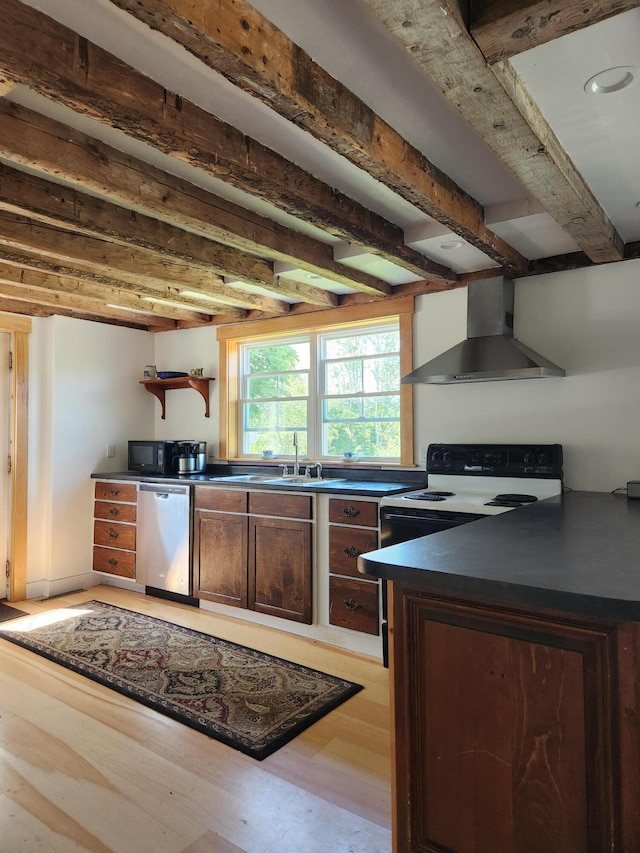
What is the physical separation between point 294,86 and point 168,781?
234 cm

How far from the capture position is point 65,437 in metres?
4.52

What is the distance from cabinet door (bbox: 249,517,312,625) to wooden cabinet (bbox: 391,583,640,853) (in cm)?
208

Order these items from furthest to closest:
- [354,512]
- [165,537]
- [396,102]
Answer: [165,537] < [354,512] < [396,102]

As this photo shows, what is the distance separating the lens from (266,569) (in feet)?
11.8

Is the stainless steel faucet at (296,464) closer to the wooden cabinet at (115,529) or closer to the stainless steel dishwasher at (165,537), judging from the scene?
the stainless steel dishwasher at (165,537)

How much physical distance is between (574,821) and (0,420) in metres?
4.49

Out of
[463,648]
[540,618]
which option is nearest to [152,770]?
[463,648]

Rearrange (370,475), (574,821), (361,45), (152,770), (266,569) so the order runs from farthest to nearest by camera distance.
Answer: (370,475), (266,569), (152,770), (361,45), (574,821)

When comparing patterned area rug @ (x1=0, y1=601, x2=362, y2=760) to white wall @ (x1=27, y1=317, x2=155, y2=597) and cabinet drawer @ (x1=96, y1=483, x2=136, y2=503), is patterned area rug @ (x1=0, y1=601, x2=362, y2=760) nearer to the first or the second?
white wall @ (x1=27, y1=317, x2=155, y2=597)

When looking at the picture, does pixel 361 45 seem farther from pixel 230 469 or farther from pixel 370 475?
pixel 230 469

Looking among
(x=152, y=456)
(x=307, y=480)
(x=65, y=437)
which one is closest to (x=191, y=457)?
(x=152, y=456)

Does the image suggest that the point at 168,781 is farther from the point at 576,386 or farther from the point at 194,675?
the point at 576,386

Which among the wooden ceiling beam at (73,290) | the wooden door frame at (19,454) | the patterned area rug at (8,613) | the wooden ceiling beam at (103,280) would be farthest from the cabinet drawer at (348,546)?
the wooden door frame at (19,454)

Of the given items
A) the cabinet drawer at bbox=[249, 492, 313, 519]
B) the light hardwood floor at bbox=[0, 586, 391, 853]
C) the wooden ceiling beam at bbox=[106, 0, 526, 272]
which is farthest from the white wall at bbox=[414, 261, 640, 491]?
the light hardwood floor at bbox=[0, 586, 391, 853]
